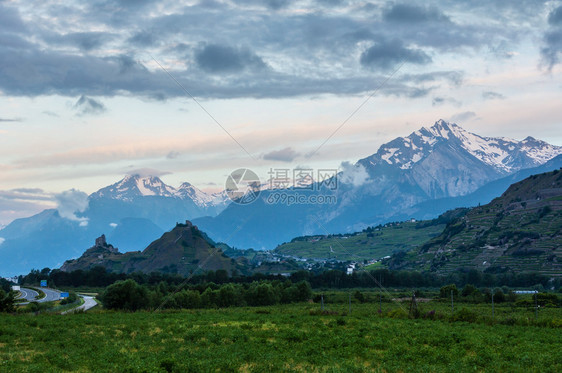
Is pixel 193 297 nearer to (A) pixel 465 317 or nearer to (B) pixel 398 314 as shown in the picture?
(B) pixel 398 314

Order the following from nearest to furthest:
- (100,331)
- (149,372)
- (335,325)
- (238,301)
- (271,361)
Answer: (149,372) → (271,361) → (100,331) → (335,325) → (238,301)

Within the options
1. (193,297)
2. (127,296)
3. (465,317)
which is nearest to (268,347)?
(465,317)

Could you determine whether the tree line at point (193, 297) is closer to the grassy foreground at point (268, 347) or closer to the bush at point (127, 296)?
the bush at point (127, 296)

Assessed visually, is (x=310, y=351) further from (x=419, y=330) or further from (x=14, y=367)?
(x=14, y=367)

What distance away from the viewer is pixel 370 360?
29938 mm

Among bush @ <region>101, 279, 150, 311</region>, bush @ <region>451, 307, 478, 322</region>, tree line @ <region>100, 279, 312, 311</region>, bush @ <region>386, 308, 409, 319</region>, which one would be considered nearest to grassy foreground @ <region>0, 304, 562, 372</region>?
bush @ <region>451, 307, 478, 322</region>

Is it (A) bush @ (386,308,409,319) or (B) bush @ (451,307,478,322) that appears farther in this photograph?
(A) bush @ (386,308,409,319)

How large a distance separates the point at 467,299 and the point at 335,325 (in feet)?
276

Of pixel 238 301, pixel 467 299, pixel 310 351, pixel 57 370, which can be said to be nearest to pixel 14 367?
pixel 57 370

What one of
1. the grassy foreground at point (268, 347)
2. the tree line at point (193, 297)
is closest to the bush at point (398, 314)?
the grassy foreground at point (268, 347)

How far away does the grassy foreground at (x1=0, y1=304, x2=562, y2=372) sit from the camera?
27.5 m

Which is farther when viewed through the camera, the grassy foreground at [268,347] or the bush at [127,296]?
the bush at [127,296]

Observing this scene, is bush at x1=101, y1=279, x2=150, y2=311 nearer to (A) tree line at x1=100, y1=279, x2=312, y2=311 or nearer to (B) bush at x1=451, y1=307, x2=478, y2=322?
(A) tree line at x1=100, y1=279, x2=312, y2=311

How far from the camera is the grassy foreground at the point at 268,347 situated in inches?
1083
